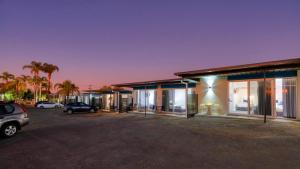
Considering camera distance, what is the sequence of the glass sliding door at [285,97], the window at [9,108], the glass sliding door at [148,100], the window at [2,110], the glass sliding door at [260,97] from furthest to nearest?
the glass sliding door at [148,100], the glass sliding door at [260,97], the glass sliding door at [285,97], the window at [9,108], the window at [2,110]

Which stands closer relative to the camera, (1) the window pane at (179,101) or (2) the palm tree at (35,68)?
(1) the window pane at (179,101)

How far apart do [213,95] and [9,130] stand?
12.4 meters

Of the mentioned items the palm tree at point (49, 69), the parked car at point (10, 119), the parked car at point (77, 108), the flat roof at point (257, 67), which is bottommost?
the parked car at point (77, 108)

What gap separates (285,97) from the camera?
10.4 metres

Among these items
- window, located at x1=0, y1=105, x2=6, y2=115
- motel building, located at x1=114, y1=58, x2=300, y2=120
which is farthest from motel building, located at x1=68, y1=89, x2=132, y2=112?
window, located at x1=0, y1=105, x2=6, y2=115

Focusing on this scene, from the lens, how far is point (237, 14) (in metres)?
14.9

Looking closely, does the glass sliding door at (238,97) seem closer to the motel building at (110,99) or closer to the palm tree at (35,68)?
the motel building at (110,99)

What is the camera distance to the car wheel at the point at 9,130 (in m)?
6.80

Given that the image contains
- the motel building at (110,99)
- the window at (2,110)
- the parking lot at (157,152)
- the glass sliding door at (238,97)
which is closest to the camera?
the parking lot at (157,152)

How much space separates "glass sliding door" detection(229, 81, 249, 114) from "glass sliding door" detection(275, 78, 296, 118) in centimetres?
189

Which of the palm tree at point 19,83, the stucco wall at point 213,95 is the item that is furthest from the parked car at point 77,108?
the palm tree at point 19,83

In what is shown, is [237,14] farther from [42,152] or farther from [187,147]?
[42,152]

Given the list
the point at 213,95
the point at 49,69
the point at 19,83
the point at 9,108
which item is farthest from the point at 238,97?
the point at 19,83

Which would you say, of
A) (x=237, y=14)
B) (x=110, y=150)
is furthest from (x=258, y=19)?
(x=110, y=150)
